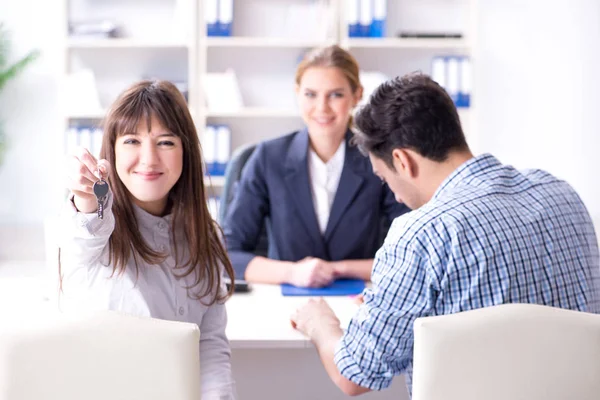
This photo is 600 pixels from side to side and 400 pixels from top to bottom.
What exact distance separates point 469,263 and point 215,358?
58 cm

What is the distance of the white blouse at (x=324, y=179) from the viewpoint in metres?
2.65

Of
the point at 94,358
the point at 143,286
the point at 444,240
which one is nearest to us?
the point at 94,358

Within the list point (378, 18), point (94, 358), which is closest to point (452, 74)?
point (378, 18)

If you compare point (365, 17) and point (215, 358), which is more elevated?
point (365, 17)

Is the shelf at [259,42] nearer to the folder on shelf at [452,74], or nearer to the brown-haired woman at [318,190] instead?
the folder on shelf at [452,74]

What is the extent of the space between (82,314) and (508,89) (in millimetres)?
3960

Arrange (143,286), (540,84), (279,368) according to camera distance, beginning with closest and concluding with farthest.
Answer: (143,286) → (279,368) → (540,84)

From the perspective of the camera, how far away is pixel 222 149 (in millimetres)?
4301

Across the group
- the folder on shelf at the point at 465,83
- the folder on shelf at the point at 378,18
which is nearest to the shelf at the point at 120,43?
the folder on shelf at the point at 378,18

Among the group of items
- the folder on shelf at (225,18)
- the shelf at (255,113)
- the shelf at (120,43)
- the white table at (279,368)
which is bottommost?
the white table at (279,368)

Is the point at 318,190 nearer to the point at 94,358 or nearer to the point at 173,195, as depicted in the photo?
the point at 173,195

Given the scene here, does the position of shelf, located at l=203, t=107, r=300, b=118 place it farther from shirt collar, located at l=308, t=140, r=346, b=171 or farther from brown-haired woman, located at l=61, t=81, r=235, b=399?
brown-haired woman, located at l=61, t=81, r=235, b=399

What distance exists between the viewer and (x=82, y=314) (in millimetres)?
1184

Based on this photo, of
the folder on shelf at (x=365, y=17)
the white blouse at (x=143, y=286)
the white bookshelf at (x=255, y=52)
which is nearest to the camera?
the white blouse at (x=143, y=286)
